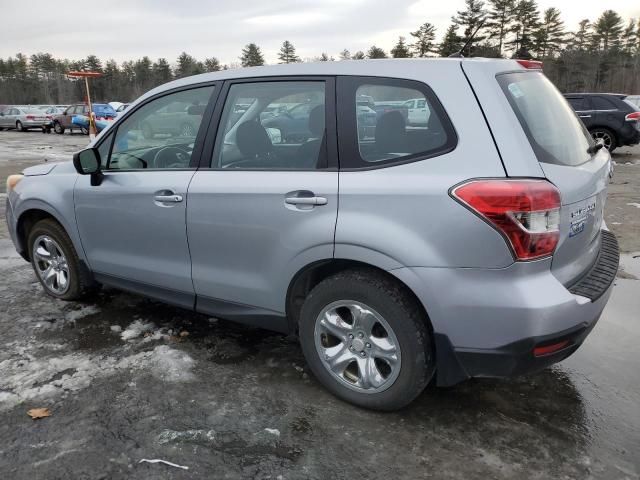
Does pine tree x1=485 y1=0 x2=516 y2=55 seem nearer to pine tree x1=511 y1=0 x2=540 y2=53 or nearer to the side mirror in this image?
pine tree x1=511 y1=0 x2=540 y2=53

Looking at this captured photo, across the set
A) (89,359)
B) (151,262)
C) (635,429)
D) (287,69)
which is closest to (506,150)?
(287,69)

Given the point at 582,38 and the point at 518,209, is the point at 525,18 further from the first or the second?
the point at 518,209

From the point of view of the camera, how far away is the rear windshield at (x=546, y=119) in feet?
8.25

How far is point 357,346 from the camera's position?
9.22 ft

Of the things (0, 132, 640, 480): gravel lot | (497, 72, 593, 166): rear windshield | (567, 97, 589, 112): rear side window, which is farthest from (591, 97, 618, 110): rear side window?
(497, 72, 593, 166): rear windshield

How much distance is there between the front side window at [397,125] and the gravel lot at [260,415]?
1.39m

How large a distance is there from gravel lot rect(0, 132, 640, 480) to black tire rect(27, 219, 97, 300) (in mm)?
366

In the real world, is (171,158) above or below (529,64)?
below

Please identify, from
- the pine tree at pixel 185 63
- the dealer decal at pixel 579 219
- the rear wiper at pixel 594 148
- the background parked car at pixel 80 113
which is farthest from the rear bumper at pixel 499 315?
the pine tree at pixel 185 63

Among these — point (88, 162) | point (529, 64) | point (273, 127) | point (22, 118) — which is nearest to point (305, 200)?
point (273, 127)

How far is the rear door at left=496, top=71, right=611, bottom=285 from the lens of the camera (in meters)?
2.46

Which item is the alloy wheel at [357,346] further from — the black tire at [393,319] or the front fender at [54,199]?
the front fender at [54,199]

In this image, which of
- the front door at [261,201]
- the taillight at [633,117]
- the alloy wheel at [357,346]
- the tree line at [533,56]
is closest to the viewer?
the alloy wheel at [357,346]

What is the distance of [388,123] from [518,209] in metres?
0.80
